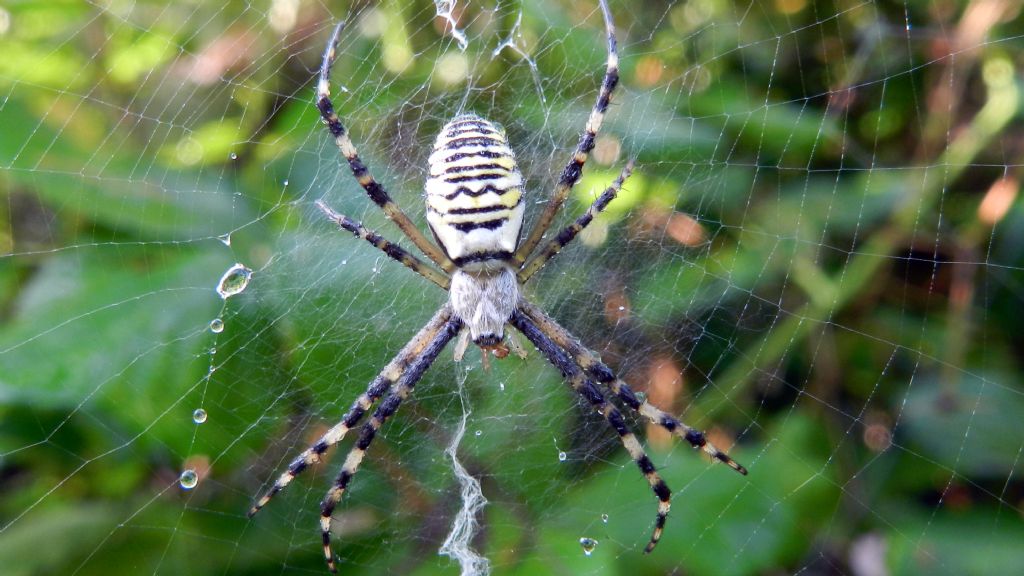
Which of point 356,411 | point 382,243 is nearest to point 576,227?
point 382,243

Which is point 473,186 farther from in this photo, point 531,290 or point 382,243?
point 531,290

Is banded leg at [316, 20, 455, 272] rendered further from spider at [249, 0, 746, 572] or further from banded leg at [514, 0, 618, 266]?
banded leg at [514, 0, 618, 266]

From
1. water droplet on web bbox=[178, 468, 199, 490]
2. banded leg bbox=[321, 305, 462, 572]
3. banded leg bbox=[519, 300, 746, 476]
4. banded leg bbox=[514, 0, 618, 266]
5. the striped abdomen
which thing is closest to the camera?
the striped abdomen

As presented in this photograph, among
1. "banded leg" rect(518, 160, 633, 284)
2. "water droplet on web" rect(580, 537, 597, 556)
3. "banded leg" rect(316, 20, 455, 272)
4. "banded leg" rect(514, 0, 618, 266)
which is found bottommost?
"water droplet on web" rect(580, 537, 597, 556)

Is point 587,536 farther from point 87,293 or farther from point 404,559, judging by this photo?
point 87,293

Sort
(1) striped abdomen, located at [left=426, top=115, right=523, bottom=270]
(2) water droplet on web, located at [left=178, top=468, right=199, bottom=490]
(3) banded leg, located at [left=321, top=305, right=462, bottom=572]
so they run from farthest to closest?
(3) banded leg, located at [left=321, top=305, right=462, bottom=572] < (2) water droplet on web, located at [left=178, top=468, right=199, bottom=490] < (1) striped abdomen, located at [left=426, top=115, right=523, bottom=270]

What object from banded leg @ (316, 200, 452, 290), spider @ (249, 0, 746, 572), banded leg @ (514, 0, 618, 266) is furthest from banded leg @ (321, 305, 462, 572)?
banded leg @ (514, 0, 618, 266)
